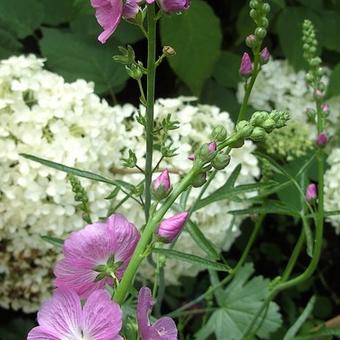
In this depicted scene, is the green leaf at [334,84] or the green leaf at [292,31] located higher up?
the green leaf at [292,31]

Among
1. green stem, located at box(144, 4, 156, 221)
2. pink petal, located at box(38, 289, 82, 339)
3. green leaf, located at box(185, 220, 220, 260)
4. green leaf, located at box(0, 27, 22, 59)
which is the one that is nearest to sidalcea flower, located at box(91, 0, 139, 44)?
green stem, located at box(144, 4, 156, 221)

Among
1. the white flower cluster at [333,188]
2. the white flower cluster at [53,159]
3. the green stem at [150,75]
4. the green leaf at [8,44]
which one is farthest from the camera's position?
the green leaf at [8,44]

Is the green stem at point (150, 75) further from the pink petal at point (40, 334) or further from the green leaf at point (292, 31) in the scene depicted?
the green leaf at point (292, 31)

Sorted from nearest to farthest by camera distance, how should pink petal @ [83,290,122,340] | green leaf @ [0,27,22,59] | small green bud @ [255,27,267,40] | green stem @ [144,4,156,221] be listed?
1. pink petal @ [83,290,122,340]
2. green stem @ [144,4,156,221]
3. small green bud @ [255,27,267,40]
4. green leaf @ [0,27,22,59]

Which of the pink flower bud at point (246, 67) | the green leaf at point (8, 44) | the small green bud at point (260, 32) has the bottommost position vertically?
the pink flower bud at point (246, 67)

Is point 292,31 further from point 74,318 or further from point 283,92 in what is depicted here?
point 74,318

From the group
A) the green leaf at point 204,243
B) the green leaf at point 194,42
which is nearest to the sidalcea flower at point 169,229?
the green leaf at point 204,243

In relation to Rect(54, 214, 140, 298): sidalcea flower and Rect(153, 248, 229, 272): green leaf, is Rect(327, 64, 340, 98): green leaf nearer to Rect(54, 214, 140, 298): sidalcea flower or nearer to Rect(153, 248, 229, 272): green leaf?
Rect(153, 248, 229, 272): green leaf
